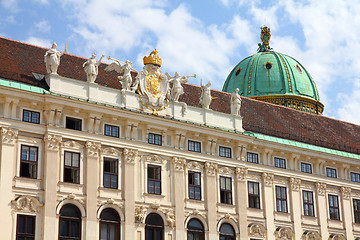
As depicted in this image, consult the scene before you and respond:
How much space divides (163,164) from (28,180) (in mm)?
9199

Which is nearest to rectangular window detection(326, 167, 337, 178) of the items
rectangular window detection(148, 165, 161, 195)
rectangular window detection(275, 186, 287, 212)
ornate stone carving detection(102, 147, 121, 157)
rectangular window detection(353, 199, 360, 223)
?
rectangular window detection(353, 199, 360, 223)

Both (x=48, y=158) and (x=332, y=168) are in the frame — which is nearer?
(x=48, y=158)

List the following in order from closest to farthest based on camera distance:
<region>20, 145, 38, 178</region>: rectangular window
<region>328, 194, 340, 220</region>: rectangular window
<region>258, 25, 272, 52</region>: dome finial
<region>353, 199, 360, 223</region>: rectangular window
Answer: <region>20, 145, 38, 178</region>: rectangular window
<region>328, 194, 340, 220</region>: rectangular window
<region>353, 199, 360, 223</region>: rectangular window
<region>258, 25, 272, 52</region>: dome finial

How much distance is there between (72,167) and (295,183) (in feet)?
57.5

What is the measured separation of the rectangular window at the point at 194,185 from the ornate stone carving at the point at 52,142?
31.3ft

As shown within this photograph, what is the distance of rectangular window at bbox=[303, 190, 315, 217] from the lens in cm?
5272

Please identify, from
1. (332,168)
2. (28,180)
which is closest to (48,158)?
(28,180)

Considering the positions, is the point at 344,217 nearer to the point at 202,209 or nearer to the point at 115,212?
the point at 202,209

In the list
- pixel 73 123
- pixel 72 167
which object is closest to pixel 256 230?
pixel 72 167

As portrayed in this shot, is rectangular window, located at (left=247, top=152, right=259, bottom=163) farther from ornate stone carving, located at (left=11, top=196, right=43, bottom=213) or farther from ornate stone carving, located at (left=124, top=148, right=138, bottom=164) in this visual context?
ornate stone carving, located at (left=11, top=196, right=43, bottom=213)

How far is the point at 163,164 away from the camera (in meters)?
46.2

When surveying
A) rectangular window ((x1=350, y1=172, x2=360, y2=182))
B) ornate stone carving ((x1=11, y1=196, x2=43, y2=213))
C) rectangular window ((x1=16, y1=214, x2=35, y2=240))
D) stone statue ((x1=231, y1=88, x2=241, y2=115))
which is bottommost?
rectangular window ((x1=16, y1=214, x2=35, y2=240))

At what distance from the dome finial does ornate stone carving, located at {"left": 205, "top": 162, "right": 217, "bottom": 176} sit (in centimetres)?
3608

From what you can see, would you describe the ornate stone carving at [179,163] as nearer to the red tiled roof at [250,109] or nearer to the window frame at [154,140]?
the window frame at [154,140]
